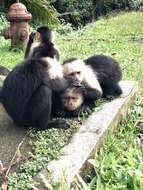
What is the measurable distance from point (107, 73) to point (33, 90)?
152cm

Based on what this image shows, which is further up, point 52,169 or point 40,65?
point 40,65

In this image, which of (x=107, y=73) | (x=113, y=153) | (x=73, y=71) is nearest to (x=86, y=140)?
(x=113, y=153)

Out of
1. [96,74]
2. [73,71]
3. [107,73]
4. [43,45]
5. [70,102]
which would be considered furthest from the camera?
[107,73]

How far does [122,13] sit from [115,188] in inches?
610

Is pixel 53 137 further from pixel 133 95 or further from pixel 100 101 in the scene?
pixel 133 95

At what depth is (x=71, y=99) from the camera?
19.8ft

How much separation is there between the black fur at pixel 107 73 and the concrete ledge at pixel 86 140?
15 centimetres

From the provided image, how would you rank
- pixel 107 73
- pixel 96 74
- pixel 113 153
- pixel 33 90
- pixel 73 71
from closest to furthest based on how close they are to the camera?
pixel 33 90, pixel 113 153, pixel 73 71, pixel 96 74, pixel 107 73

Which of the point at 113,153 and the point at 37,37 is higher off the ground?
the point at 37,37

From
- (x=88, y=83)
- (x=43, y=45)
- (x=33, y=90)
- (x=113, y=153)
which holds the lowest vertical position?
(x=113, y=153)

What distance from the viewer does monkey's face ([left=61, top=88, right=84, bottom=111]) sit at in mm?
5962

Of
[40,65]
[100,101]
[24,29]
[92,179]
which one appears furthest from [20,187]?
[24,29]

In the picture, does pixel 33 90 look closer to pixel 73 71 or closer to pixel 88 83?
pixel 73 71

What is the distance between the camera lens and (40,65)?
5.65 meters
